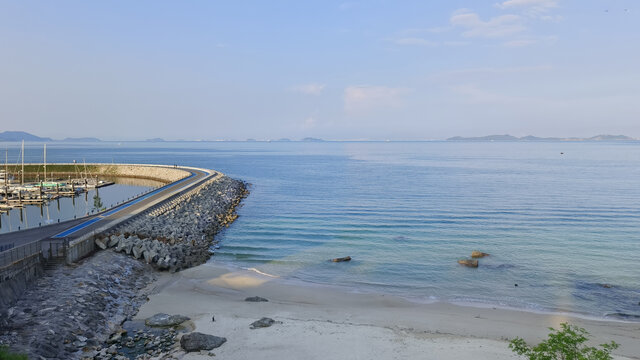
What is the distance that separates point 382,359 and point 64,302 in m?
15.7

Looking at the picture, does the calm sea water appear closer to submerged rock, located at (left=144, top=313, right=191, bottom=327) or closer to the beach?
the beach

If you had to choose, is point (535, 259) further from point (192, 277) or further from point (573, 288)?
point (192, 277)

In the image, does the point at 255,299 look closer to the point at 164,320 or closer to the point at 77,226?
the point at 164,320

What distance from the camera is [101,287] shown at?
23594 mm

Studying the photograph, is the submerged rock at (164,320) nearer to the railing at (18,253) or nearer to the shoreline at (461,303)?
the railing at (18,253)

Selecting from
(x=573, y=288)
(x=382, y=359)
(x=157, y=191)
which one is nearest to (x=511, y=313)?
(x=573, y=288)

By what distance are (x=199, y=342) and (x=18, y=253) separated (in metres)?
12.6

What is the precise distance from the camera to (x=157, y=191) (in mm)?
59469

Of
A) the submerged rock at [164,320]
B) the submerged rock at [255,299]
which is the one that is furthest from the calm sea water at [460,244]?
the submerged rock at [164,320]

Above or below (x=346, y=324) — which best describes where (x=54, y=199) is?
below

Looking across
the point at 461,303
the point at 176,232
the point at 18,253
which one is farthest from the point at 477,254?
the point at 18,253

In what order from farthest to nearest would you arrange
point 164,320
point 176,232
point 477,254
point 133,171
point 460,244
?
point 133,171, point 460,244, point 176,232, point 477,254, point 164,320

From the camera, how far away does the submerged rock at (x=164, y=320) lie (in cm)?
2086

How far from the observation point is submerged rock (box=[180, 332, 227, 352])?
18319 millimetres
